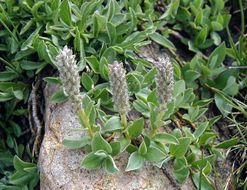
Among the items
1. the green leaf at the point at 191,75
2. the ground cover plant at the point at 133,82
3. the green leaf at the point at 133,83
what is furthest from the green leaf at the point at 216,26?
the green leaf at the point at 133,83

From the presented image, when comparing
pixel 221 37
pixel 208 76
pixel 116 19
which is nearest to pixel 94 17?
pixel 116 19

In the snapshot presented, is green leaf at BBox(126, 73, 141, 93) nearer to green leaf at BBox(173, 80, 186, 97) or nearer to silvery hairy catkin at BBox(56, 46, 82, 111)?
green leaf at BBox(173, 80, 186, 97)

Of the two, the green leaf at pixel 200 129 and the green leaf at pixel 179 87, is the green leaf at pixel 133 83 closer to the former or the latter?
the green leaf at pixel 179 87

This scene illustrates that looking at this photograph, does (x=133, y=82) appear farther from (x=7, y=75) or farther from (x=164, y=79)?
(x=7, y=75)

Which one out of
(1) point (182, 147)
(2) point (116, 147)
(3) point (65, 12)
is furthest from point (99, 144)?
(3) point (65, 12)

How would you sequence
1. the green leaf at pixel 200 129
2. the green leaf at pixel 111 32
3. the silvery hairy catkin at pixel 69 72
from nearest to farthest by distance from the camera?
the silvery hairy catkin at pixel 69 72, the green leaf at pixel 200 129, the green leaf at pixel 111 32

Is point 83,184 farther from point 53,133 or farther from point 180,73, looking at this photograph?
point 180,73
